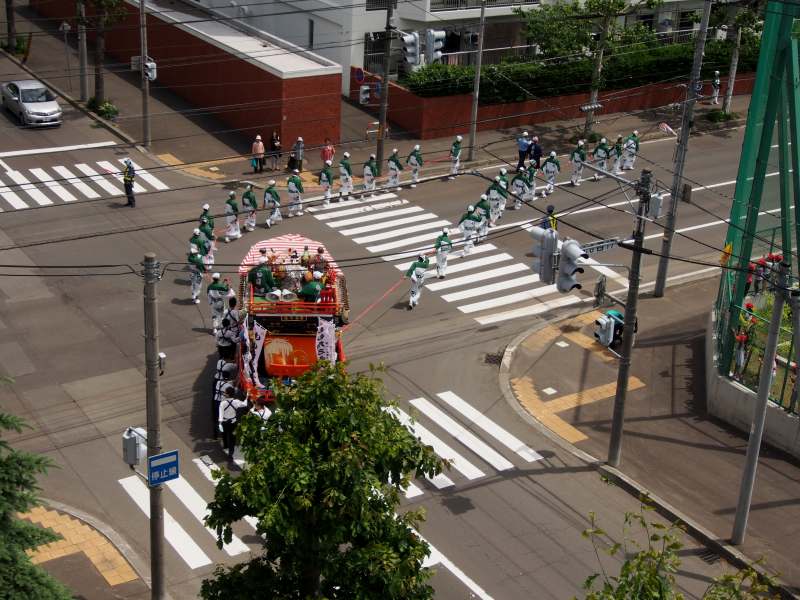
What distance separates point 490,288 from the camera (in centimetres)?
3067

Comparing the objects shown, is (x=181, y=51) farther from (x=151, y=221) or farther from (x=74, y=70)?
(x=151, y=221)

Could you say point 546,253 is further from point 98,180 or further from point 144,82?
point 144,82

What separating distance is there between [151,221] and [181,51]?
13.8 metres

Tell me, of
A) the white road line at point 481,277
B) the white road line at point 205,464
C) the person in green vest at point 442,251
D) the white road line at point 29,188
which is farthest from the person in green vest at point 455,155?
the white road line at point 205,464

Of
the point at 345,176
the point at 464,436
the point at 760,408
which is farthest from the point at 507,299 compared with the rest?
the point at 760,408

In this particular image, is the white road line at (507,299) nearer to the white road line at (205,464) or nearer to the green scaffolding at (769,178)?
the green scaffolding at (769,178)

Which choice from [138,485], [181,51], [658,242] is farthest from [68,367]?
[181,51]

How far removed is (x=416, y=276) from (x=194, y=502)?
969 cm

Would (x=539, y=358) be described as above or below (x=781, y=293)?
below

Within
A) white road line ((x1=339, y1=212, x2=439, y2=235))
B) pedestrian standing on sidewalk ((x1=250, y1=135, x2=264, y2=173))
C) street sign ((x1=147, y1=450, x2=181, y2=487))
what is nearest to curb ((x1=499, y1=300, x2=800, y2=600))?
street sign ((x1=147, y1=450, x2=181, y2=487))

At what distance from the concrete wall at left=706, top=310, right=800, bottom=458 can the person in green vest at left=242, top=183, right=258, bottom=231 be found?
44.0 feet

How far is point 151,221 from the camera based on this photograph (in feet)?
111

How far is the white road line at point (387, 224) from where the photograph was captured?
33.8 metres

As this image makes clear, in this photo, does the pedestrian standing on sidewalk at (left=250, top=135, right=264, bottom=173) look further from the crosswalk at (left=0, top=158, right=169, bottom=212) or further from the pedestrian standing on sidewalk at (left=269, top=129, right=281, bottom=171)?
the crosswalk at (left=0, top=158, right=169, bottom=212)
